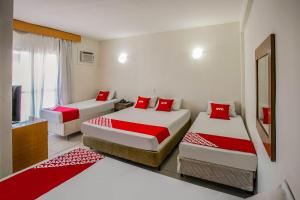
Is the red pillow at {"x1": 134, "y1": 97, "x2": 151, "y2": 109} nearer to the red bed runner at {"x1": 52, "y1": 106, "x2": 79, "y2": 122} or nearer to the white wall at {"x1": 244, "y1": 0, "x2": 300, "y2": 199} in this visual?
the red bed runner at {"x1": 52, "y1": 106, "x2": 79, "y2": 122}

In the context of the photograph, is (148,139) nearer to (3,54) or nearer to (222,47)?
(3,54)

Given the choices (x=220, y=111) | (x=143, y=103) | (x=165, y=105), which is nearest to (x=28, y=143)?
(x=143, y=103)

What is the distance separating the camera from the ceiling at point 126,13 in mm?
2678

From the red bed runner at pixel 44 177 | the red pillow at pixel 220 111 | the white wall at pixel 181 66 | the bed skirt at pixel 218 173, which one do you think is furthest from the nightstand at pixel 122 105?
the red bed runner at pixel 44 177

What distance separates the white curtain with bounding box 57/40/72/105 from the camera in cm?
433

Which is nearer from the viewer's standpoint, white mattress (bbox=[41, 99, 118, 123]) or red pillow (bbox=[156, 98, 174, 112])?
white mattress (bbox=[41, 99, 118, 123])

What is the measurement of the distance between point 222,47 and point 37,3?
3.69 metres

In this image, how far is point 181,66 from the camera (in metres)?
4.21

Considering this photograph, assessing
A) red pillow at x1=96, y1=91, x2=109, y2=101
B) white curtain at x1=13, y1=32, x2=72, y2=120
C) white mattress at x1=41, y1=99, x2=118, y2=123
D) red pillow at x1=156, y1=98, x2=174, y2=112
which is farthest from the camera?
red pillow at x1=96, y1=91, x2=109, y2=101

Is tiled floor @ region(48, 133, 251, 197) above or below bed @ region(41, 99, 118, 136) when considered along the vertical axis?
below

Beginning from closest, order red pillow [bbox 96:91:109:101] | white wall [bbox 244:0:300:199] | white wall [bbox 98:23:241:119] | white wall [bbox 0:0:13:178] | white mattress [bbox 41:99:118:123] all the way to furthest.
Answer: white wall [bbox 244:0:300:199]
white wall [bbox 0:0:13:178]
white mattress [bbox 41:99:118:123]
white wall [bbox 98:23:241:119]
red pillow [bbox 96:91:109:101]

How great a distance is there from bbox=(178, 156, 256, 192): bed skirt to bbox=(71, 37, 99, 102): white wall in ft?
12.7

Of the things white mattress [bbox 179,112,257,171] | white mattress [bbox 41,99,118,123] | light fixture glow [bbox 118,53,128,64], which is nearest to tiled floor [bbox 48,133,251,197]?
white mattress [bbox 179,112,257,171]

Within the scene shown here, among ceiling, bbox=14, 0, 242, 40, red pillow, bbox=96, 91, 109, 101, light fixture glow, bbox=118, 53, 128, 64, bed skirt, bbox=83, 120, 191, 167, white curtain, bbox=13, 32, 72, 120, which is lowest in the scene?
bed skirt, bbox=83, 120, 191, 167
